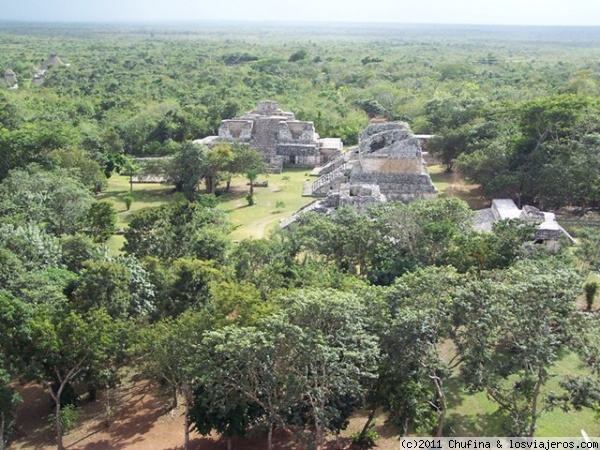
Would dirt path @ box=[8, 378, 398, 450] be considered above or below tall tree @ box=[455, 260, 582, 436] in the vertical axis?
below

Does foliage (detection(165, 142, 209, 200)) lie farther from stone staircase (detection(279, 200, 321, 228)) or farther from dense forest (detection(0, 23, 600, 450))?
stone staircase (detection(279, 200, 321, 228))

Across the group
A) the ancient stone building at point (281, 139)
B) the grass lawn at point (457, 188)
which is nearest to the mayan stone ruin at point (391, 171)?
the grass lawn at point (457, 188)

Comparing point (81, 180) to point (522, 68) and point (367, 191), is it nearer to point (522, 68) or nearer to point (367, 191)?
point (367, 191)

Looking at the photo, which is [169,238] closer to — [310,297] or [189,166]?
[310,297]

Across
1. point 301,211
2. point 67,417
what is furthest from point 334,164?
point 67,417

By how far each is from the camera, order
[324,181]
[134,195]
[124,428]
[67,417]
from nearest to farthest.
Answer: [67,417] < [124,428] < [324,181] < [134,195]

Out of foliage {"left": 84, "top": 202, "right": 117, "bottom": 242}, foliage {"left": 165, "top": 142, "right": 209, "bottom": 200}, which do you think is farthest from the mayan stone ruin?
foliage {"left": 84, "top": 202, "right": 117, "bottom": 242}
